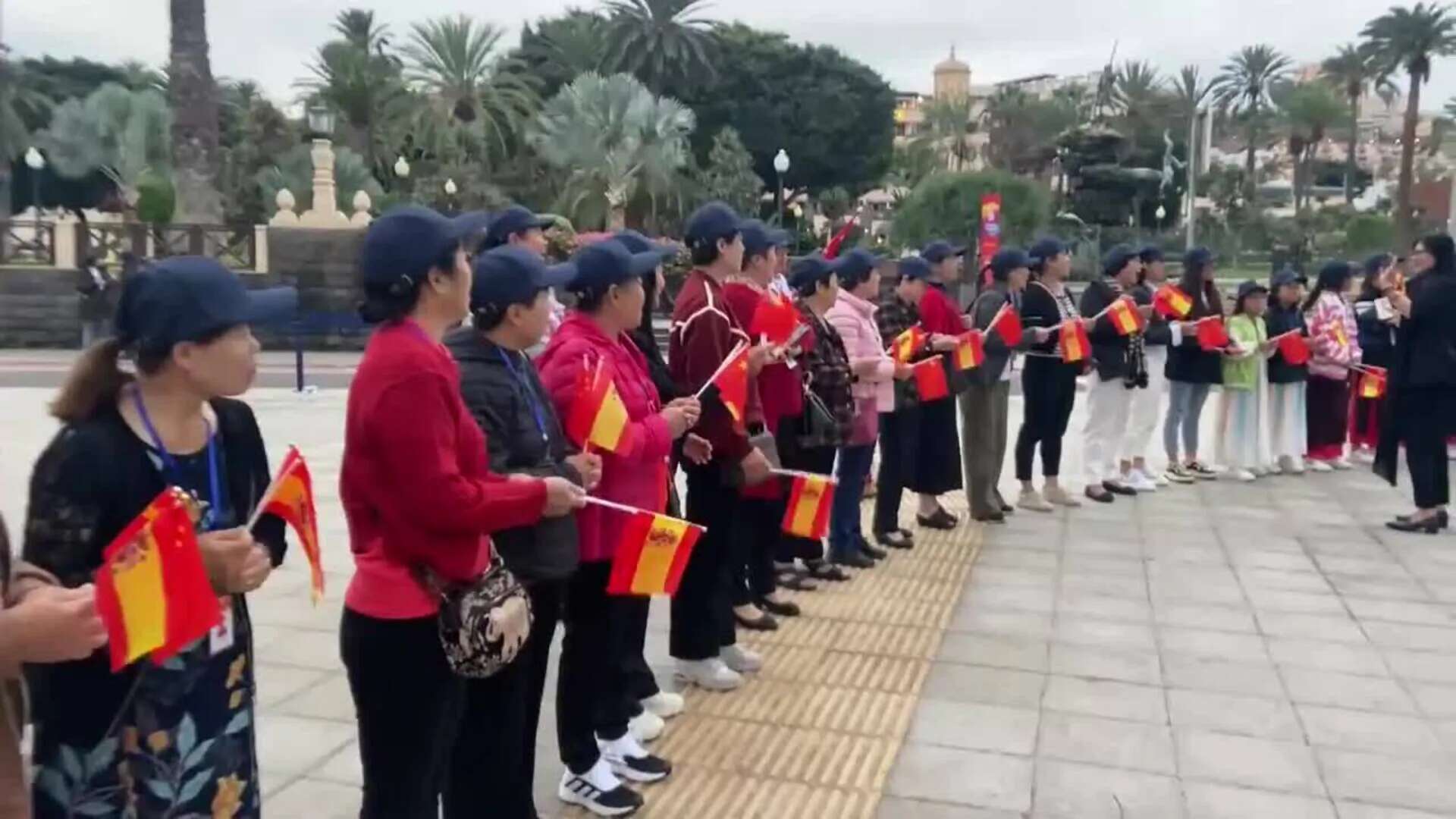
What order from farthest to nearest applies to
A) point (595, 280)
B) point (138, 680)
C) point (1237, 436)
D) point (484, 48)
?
point (484, 48) < point (1237, 436) < point (595, 280) < point (138, 680)

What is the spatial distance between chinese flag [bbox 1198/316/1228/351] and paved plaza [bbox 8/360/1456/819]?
1793mm

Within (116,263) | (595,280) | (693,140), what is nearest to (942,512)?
(595,280)

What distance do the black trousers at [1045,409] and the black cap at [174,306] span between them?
7.03 metres

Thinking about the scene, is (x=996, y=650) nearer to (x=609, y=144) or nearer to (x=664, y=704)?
(x=664, y=704)

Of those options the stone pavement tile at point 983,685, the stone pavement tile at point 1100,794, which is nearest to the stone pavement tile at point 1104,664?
the stone pavement tile at point 983,685

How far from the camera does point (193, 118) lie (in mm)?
23266

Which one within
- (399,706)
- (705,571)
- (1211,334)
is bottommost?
(705,571)

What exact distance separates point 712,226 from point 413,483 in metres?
2.67

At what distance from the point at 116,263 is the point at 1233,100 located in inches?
2484

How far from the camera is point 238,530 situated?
254 centimetres

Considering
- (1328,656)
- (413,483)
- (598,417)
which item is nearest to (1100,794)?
(598,417)

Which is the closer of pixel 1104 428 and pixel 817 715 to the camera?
pixel 817 715

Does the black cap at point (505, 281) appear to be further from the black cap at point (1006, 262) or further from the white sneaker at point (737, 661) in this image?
the black cap at point (1006, 262)

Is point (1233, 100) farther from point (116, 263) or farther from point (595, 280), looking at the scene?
point (595, 280)
